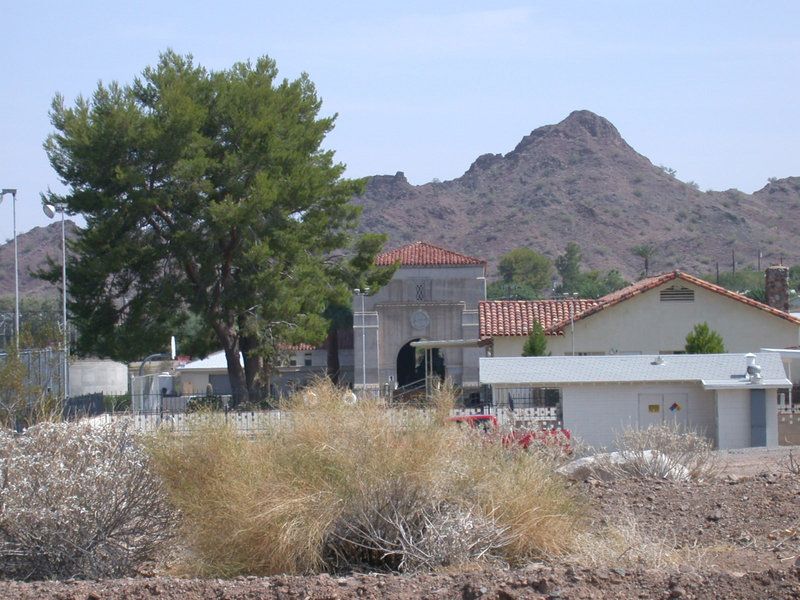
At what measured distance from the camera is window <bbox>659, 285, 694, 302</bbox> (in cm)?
3522

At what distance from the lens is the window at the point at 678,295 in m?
35.2

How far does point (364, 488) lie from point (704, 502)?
190 inches

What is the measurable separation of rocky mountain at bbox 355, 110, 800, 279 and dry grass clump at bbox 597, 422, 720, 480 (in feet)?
354

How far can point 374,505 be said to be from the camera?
8.78m

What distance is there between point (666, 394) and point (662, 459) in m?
10.5

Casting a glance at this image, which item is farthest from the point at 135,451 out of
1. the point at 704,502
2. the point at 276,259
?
the point at 276,259

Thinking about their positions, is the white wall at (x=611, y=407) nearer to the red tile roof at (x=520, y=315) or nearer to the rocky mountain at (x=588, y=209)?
the red tile roof at (x=520, y=315)

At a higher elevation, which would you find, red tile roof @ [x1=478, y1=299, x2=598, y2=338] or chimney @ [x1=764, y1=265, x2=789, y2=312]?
chimney @ [x1=764, y1=265, x2=789, y2=312]


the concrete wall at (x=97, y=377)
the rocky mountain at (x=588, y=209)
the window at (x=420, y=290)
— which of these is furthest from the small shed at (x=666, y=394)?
the rocky mountain at (x=588, y=209)

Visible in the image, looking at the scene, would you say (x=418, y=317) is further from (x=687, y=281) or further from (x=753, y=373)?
(x=753, y=373)

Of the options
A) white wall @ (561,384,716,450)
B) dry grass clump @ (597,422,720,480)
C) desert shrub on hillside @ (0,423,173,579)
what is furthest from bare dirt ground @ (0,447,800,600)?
white wall @ (561,384,716,450)

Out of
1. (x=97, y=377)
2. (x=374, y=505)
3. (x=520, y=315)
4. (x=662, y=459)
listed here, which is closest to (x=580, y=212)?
(x=520, y=315)

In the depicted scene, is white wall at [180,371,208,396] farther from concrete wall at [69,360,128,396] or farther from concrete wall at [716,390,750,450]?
concrete wall at [716,390,750,450]

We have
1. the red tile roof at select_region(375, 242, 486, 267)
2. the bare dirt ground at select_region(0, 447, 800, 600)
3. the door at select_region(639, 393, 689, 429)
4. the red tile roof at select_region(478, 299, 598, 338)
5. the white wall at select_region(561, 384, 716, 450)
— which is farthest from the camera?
the red tile roof at select_region(375, 242, 486, 267)
